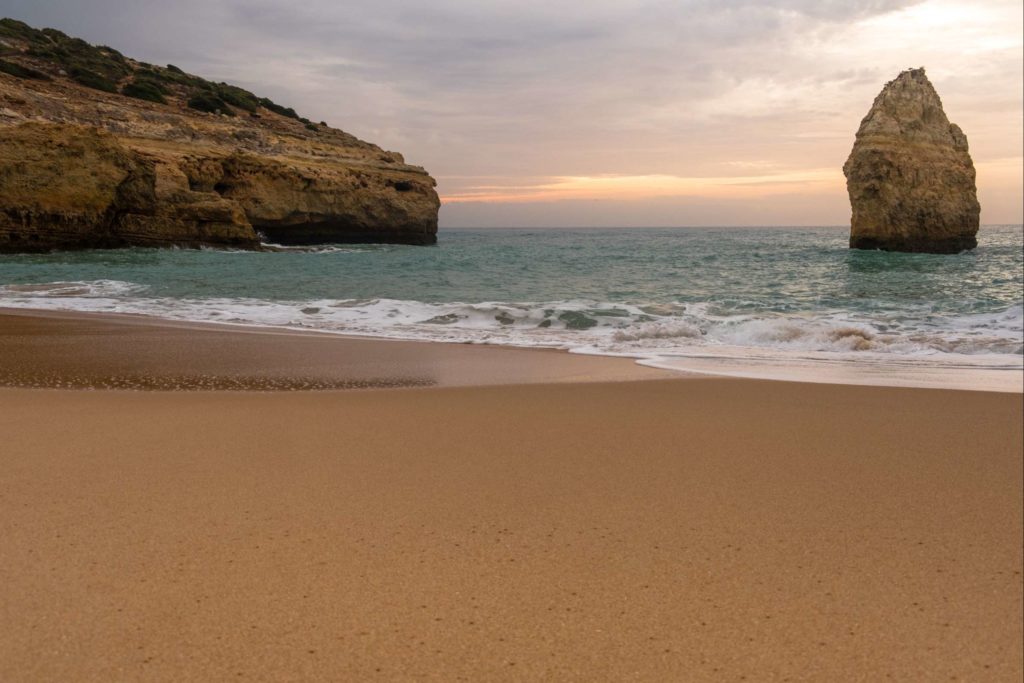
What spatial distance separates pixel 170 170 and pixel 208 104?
50.0 feet

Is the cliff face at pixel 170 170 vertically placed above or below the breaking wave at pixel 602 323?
above

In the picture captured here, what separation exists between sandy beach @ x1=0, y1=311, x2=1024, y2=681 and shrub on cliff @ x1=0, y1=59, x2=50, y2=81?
44.1 m

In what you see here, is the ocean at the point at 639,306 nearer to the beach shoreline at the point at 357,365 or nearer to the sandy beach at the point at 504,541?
the beach shoreline at the point at 357,365

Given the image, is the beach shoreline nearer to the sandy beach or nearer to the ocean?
the ocean

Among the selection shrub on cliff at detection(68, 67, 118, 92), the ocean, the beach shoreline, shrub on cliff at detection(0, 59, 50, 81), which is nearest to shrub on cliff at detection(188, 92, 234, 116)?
shrub on cliff at detection(68, 67, 118, 92)

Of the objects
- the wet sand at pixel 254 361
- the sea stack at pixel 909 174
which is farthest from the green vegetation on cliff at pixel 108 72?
the wet sand at pixel 254 361

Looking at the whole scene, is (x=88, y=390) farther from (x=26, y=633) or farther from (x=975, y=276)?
(x=975, y=276)

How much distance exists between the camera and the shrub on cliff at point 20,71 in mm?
38969

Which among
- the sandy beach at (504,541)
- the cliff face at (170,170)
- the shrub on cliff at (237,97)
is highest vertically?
the shrub on cliff at (237,97)

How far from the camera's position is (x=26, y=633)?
5.89 feet

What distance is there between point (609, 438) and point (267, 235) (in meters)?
41.1

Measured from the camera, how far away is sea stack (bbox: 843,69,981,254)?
32531 millimetres

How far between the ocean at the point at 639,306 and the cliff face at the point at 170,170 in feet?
16.9

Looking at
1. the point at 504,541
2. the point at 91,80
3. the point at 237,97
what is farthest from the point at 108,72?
the point at 504,541
